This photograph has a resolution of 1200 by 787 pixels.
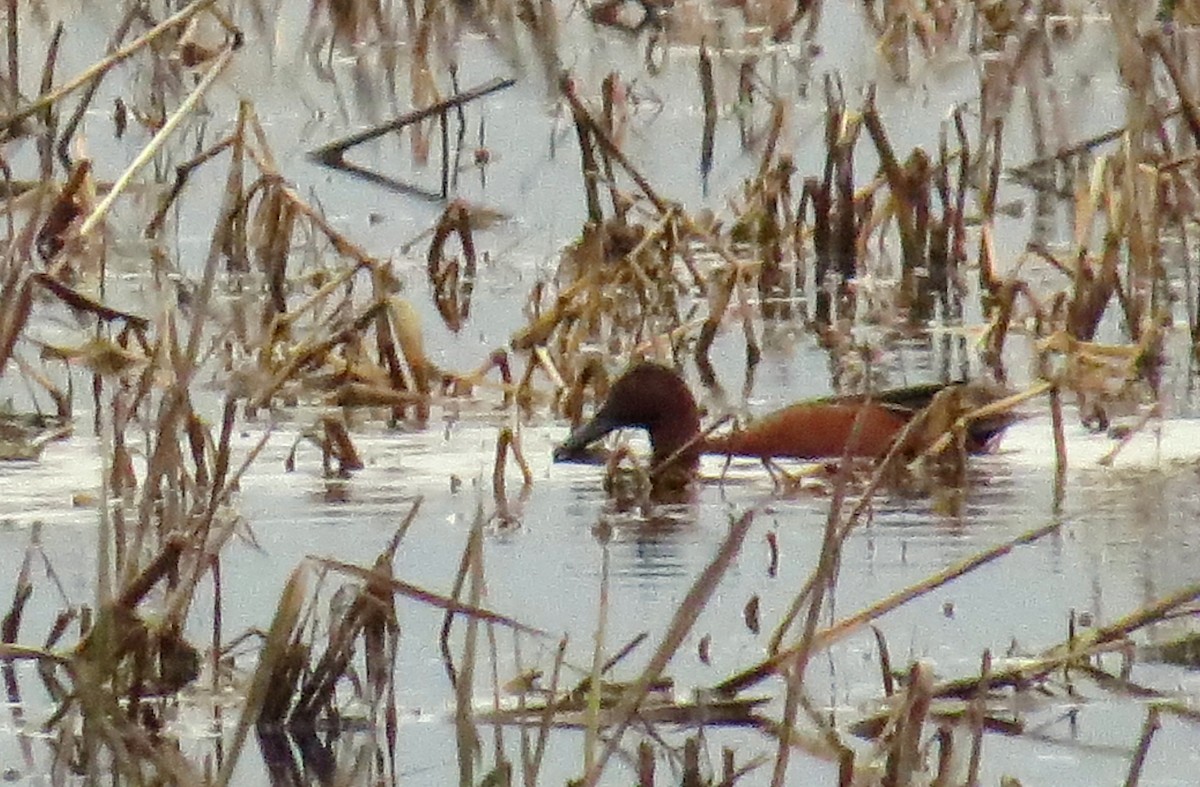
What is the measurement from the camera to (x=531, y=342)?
288 inches

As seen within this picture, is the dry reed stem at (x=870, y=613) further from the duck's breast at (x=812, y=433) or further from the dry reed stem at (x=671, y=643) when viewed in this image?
the duck's breast at (x=812, y=433)

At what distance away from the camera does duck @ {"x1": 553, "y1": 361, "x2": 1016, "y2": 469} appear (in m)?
6.56

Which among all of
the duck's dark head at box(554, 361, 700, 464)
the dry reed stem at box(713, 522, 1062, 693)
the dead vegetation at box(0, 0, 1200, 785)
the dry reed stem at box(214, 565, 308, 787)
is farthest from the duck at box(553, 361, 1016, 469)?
the dry reed stem at box(214, 565, 308, 787)

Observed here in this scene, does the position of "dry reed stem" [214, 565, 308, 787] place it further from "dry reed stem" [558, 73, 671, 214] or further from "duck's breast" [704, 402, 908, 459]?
"dry reed stem" [558, 73, 671, 214]

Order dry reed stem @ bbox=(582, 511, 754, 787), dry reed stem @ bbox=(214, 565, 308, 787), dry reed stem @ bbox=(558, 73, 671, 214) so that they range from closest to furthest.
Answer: dry reed stem @ bbox=(582, 511, 754, 787) → dry reed stem @ bbox=(214, 565, 308, 787) → dry reed stem @ bbox=(558, 73, 671, 214)

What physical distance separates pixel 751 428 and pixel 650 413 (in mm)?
195

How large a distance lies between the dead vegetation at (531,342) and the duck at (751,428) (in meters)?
0.17

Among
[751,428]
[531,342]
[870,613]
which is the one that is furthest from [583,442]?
[870,613]

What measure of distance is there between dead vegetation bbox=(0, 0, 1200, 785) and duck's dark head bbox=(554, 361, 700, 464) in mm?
231

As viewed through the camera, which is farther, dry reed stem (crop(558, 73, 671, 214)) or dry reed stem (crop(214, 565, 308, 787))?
dry reed stem (crop(558, 73, 671, 214))

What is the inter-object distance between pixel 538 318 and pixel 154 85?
12.4ft

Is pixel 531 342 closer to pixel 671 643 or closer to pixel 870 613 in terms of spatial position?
pixel 870 613

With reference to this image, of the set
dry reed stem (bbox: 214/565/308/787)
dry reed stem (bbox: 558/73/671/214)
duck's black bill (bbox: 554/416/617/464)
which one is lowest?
dry reed stem (bbox: 214/565/308/787)

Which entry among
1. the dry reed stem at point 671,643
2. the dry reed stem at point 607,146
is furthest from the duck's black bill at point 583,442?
the dry reed stem at point 671,643
